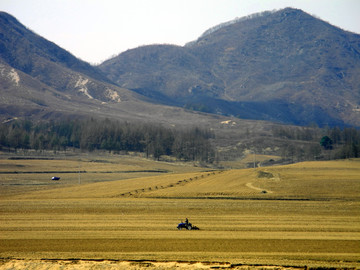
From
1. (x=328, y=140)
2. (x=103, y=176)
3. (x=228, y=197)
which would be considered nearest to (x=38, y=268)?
(x=228, y=197)

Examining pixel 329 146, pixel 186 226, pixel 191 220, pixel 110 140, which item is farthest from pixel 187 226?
pixel 329 146

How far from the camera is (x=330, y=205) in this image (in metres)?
54.5

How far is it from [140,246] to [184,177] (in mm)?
48191

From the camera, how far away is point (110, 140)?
158375 mm

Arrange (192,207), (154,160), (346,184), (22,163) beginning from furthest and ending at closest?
1. (154,160)
2. (22,163)
3. (346,184)
4. (192,207)

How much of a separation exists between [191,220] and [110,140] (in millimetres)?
114734

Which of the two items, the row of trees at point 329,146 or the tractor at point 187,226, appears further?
the row of trees at point 329,146

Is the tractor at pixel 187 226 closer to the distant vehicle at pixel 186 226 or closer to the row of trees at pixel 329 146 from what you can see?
the distant vehicle at pixel 186 226

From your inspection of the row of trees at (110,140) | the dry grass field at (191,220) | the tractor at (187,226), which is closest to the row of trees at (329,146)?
the row of trees at (110,140)

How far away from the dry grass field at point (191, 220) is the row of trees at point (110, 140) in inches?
2209

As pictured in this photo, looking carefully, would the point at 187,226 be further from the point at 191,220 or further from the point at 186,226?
the point at 191,220

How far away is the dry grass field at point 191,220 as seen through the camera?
30452mm

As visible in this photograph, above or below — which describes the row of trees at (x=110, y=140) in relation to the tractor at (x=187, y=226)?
above

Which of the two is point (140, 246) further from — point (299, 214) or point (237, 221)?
point (299, 214)
